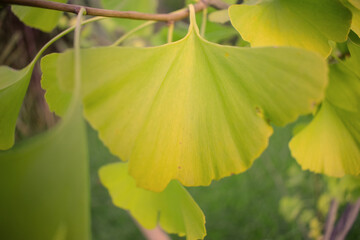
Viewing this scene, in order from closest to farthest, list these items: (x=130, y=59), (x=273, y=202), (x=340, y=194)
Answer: (x=130, y=59) < (x=340, y=194) < (x=273, y=202)

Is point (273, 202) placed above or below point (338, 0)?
below

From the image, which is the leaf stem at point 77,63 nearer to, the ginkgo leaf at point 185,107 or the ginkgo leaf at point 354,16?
the ginkgo leaf at point 185,107

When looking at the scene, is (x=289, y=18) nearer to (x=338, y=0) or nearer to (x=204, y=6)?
(x=338, y=0)

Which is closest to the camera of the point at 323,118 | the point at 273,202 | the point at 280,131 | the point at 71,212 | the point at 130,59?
the point at 71,212

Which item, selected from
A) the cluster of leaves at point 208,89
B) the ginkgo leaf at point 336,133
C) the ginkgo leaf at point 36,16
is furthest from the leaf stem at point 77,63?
the ginkgo leaf at point 336,133

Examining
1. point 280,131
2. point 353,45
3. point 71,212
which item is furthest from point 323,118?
point 280,131

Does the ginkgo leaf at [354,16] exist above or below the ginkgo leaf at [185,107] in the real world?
above
